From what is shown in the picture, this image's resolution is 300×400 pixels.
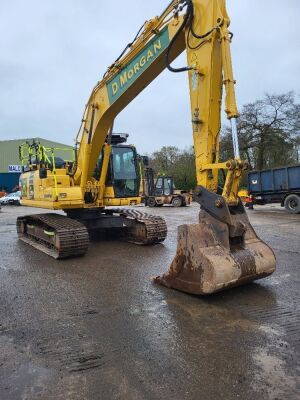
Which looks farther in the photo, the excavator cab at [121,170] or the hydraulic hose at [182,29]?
the excavator cab at [121,170]

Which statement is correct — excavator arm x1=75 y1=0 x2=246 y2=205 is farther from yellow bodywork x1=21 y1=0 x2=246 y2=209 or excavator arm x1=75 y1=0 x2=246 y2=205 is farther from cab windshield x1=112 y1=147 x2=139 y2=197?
cab windshield x1=112 y1=147 x2=139 y2=197

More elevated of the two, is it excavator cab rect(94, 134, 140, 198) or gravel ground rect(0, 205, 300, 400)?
excavator cab rect(94, 134, 140, 198)

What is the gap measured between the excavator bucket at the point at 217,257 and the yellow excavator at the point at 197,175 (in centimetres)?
1

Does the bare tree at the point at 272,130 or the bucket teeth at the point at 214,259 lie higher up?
the bare tree at the point at 272,130

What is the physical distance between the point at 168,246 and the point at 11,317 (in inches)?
194

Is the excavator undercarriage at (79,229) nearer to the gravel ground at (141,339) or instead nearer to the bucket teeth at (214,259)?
the gravel ground at (141,339)

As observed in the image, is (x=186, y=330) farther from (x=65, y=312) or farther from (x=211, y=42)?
(x=211, y=42)

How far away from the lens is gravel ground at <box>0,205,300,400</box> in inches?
115

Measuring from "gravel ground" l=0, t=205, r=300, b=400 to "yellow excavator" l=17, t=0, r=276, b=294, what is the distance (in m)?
0.49

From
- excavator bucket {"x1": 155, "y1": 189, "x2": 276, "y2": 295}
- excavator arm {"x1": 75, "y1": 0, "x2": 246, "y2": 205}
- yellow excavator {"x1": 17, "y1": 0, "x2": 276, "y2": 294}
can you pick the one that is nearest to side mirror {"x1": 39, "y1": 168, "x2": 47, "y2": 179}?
yellow excavator {"x1": 17, "y1": 0, "x2": 276, "y2": 294}

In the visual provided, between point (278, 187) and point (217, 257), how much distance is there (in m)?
15.3

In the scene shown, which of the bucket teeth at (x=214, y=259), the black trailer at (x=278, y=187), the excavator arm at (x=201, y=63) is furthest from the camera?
the black trailer at (x=278, y=187)

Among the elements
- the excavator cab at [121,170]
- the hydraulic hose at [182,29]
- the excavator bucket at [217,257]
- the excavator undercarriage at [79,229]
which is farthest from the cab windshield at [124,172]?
the excavator bucket at [217,257]

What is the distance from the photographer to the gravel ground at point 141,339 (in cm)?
292
